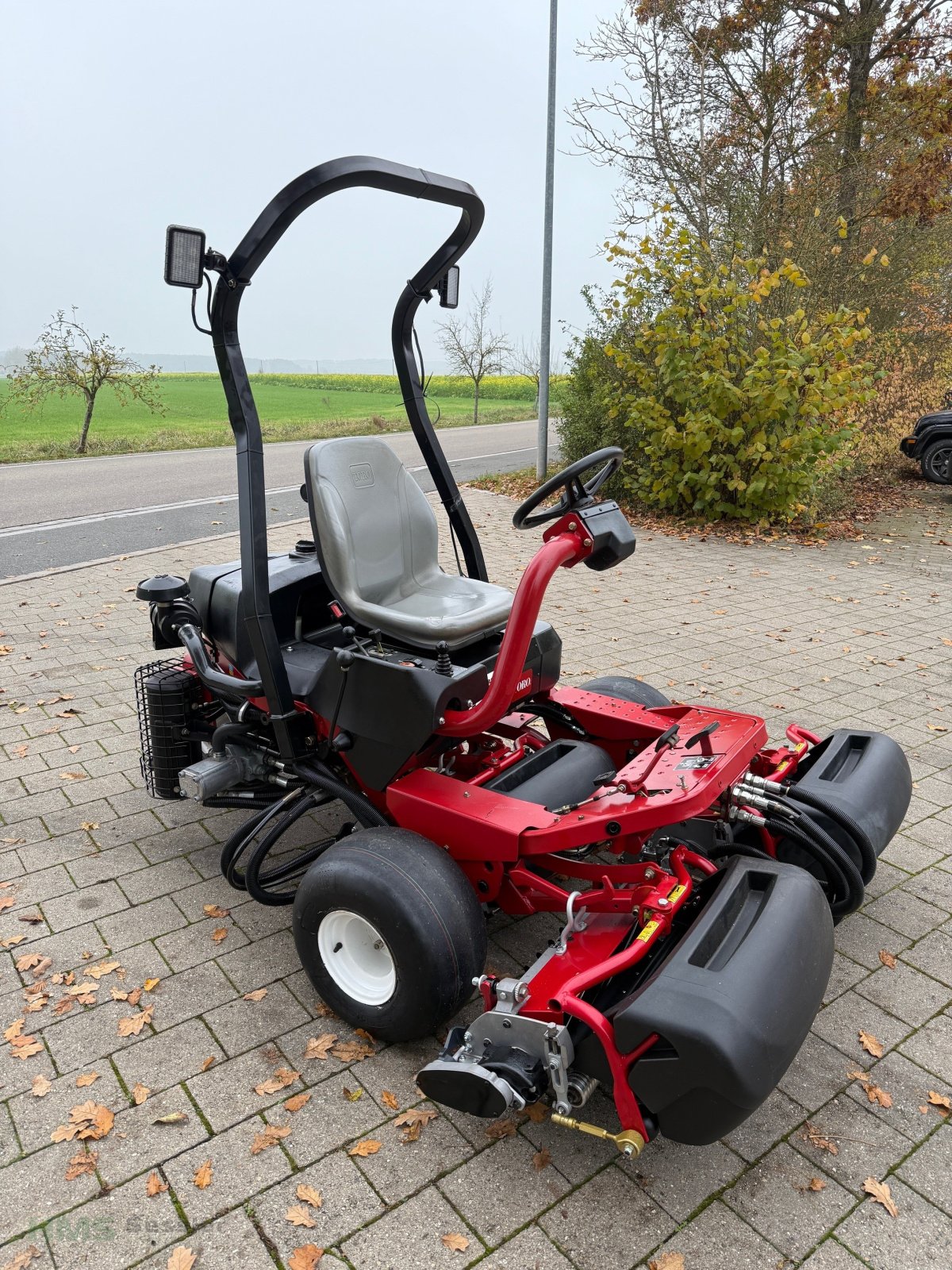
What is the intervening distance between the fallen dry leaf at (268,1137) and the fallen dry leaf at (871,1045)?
1603 millimetres

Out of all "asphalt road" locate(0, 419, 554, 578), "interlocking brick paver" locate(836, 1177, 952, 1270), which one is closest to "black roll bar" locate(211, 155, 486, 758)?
"interlocking brick paver" locate(836, 1177, 952, 1270)

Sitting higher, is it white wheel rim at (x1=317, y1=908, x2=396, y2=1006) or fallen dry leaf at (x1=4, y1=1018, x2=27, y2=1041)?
white wheel rim at (x1=317, y1=908, x2=396, y2=1006)

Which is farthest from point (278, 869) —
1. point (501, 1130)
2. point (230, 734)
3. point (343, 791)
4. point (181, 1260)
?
point (181, 1260)

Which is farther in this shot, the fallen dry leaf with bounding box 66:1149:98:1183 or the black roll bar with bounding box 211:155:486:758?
the black roll bar with bounding box 211:155:486:758

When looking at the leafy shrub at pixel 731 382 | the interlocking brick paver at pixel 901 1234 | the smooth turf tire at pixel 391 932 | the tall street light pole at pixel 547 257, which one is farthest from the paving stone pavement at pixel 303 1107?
the tall street light pole at pixel 547 257

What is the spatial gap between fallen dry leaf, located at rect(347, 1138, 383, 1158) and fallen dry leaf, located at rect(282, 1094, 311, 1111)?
0.66ft

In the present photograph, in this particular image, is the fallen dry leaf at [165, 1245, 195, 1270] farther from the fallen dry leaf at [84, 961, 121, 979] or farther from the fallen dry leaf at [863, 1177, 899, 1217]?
the fallen dry leaf at [863, 1177, 899, 1217]

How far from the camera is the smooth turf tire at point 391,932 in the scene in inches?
100

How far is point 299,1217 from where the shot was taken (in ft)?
7.11

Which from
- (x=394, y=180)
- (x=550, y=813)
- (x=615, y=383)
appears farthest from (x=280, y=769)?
(x=615, y=383)

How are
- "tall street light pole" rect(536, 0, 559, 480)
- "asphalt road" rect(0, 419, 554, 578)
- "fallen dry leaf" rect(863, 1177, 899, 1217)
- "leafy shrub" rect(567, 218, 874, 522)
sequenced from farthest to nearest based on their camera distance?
"tall street light pole" rect(536, 0, 559, 480) < "asphalt road" rect(0, 419, 554, 578) < "leafy shrub" rect(567, 218, 874, 522) < "fallen dry leaf" rect(863, 1177, 899, 1217)

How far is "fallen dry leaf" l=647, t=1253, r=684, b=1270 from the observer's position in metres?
2.06

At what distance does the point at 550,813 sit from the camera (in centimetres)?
279

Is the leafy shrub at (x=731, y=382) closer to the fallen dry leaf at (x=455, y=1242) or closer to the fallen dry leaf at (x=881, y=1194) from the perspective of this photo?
the fallen dry leaf at (x=881, y=1194)
